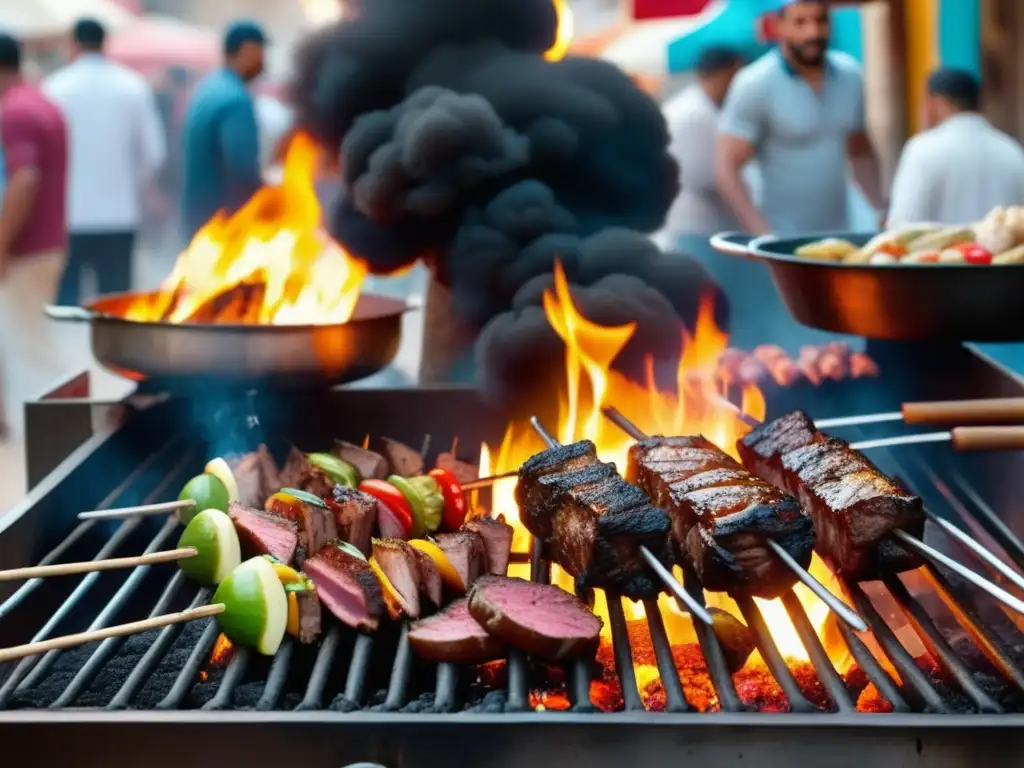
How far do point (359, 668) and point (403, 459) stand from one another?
1.41m

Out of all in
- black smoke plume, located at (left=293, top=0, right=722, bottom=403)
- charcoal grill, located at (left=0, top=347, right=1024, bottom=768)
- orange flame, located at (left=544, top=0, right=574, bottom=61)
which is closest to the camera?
charcoal grill, located at (left=0, top=347, right=1024, bottom=768)

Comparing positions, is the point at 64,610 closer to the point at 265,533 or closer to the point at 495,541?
the point at 265,533

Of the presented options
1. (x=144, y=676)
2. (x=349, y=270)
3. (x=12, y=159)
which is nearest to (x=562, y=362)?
(x=349, y=270)

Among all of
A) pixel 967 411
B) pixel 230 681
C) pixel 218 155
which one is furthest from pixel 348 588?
pixel 218 155

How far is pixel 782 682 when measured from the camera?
8.00ft

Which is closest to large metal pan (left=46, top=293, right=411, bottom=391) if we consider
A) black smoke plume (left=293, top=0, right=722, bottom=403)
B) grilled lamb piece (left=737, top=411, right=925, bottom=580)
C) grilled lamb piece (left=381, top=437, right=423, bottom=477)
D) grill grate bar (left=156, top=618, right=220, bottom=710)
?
grilled lamb piece (left=381, top=437, right=423, bottom=477)

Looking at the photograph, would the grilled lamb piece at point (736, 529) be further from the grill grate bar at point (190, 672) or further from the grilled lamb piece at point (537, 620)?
the grill grate bar at point (190, 672)

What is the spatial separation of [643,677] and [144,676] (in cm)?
119

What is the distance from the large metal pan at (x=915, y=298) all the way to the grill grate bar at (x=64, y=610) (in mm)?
2100

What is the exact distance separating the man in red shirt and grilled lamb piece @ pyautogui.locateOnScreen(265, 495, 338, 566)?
6.20 m

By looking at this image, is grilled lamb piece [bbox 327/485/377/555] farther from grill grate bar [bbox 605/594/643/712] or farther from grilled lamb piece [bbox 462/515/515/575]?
grill grate bar [bbox 605/594/643/712]

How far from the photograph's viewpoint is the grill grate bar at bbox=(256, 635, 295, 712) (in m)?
2.39

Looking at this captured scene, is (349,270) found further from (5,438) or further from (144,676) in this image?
(5,438)

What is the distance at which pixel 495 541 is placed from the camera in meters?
3.26
